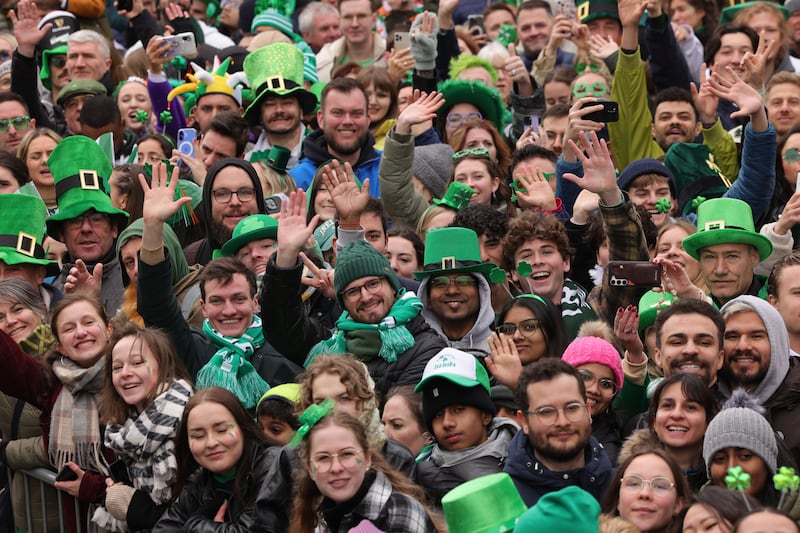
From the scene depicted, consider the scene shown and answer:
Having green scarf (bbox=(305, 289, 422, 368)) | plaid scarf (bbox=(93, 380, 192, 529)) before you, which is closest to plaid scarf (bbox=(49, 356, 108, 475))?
plaid scarf (bbox=(93, 380, 192, 529))

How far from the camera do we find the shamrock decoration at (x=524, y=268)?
915cm

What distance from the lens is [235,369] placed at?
8.45m

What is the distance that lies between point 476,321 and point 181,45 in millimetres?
5214

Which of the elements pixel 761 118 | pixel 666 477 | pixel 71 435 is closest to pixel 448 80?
pixel 761 118

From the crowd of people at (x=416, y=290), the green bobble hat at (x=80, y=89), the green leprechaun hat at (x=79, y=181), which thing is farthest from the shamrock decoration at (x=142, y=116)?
the green leprechaun hat at (x=79, y=181)

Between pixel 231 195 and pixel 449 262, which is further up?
pixel 231 195

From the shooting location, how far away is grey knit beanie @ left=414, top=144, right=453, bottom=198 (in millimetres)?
11117

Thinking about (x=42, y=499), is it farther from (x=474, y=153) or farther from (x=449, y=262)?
(x=474, y=153)

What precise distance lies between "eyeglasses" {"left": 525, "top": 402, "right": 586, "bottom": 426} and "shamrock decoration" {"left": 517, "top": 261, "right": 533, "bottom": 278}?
6.49ft

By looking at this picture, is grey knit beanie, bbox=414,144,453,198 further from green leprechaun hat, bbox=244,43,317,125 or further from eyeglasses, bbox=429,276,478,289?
eyeglasses, bbox=429,276,478,289

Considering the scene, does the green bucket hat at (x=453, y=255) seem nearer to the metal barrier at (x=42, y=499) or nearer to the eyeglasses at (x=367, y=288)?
the eyeglasses at (x=367, y=288)

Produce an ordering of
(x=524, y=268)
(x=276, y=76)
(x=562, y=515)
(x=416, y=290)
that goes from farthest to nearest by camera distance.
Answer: (x=276, y=76) < (x=416, y=290) < (x=524, y=268) < (x=562, y=515)

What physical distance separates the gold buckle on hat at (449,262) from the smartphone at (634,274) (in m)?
0.83

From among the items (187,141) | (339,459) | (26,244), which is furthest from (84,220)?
(339,459)
